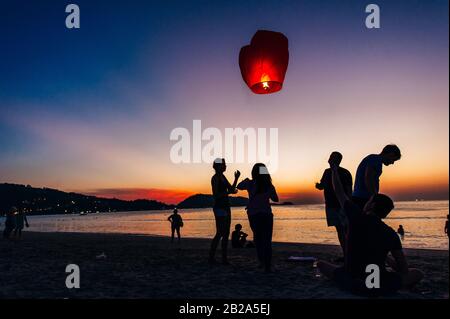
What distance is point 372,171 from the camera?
5.44 meters

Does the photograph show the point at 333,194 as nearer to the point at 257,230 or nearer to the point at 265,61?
the point at 257,230

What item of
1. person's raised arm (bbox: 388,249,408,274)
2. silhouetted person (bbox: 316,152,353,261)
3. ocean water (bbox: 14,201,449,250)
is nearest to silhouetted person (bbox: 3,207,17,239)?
silhouetted person (bbox: 316,152,353,261)

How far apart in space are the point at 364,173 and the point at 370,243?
4.60ft

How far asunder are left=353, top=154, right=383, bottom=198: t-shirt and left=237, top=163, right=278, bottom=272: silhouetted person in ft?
5.09

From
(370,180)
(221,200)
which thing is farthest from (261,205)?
(370,180)

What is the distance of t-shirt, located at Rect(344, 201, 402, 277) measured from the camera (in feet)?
14.6

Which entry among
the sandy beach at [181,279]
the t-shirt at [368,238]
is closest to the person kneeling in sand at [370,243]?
the t-shirt at [368,238]

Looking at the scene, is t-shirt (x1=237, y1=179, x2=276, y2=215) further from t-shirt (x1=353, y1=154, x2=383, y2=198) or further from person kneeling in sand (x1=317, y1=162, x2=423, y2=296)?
person kneeling in sand (x1=317, y1=162, x2=423, y2=296)

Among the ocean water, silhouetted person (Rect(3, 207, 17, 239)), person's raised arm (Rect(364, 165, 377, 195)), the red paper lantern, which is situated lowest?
the ocean water

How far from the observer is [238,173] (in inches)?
274

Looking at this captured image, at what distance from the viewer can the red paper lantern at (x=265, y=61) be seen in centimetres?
600

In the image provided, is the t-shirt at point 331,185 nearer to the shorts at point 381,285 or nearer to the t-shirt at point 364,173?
the t-shirt at point 364,173

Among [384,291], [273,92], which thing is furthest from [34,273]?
[384,291]
